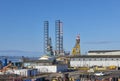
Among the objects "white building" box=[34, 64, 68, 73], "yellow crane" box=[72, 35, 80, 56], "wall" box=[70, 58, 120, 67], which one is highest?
"yellow crane" box=[72, 35, 80, 56]

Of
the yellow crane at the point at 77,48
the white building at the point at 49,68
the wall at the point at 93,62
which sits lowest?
the white building at the point at 49,68

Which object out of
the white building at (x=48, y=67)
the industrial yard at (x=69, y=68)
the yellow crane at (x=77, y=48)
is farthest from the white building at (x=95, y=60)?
the yellow crane at (x=77, y=48)

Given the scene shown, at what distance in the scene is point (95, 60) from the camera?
5284 cm

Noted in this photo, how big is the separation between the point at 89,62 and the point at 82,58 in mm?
1269

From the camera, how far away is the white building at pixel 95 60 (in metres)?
51.8

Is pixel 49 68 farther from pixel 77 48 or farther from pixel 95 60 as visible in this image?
pixel 77 48

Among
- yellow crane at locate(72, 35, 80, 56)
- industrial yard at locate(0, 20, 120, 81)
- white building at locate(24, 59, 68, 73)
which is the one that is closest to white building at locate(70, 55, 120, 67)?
industrial yard at locate(0, 20, 120, 81)

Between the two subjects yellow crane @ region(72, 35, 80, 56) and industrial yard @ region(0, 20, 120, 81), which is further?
yellow crane @ region(72, 35, 80, 56)

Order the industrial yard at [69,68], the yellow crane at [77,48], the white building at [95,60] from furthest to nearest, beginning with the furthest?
1. the yellow crane at [77,48]
2. the white building at [95,60]
3. the industrial yard at [69,68]

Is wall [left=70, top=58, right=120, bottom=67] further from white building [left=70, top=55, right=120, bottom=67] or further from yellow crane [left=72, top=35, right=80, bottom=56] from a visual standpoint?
yellow crane [left=72, top=35, right=80, bottom=56]

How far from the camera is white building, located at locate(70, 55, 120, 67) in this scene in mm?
51844

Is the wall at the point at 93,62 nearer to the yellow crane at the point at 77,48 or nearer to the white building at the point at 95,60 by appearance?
the white building at the point at 95,60

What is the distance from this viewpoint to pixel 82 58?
176 ft

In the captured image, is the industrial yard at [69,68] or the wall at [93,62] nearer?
the industrial yard at [69,68]
